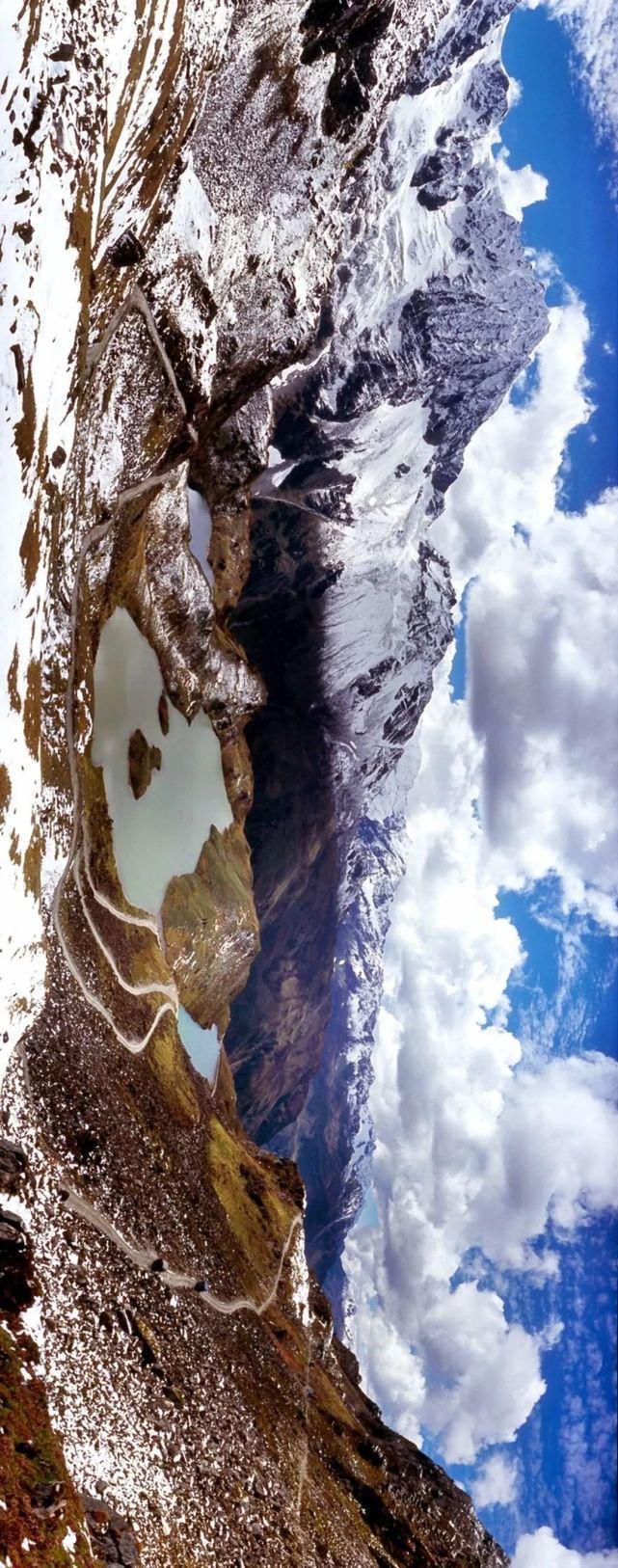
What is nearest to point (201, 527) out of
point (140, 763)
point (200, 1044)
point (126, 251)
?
point (140, 763)

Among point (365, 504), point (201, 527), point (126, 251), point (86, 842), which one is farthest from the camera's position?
point (365, 504)

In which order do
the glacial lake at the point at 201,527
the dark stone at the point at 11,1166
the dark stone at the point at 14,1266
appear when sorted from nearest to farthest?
1. the dark stone at the point at 14,1266
2. the dark stone at the point at 11,1166
3. the glacial lake at the point at 201,527

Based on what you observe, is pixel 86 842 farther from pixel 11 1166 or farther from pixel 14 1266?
pixel 14 1266

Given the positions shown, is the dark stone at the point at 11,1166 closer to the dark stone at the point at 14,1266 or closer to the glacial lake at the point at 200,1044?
the dark stone at the point at 14,1266

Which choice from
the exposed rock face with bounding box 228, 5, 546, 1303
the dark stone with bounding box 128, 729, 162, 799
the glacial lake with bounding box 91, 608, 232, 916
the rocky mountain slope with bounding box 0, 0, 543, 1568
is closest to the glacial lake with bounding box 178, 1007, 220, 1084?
the rocky mountain slope with bounding box 0, 0, 543, 1568

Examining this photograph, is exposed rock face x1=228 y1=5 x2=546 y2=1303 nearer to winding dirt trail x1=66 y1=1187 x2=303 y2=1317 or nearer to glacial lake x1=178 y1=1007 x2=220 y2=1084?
glacial lake x1=178 y1=1007 x2=220 y2=1084

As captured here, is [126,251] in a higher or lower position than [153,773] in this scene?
higher

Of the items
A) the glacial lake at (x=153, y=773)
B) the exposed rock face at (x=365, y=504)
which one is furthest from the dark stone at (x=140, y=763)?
the exposed rock face at (x=365, y=504)

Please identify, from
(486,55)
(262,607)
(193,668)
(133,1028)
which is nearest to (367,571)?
(262,607)

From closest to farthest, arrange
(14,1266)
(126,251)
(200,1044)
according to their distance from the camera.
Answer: (14,1266)
(126,251)
(200,1044)
